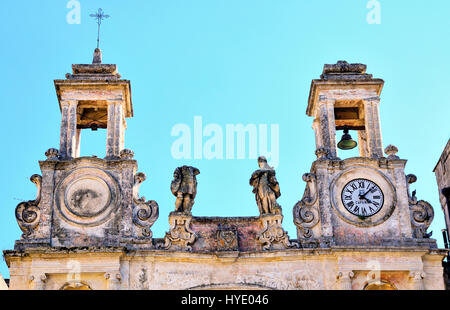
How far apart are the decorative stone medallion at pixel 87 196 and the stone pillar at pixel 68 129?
66 centimetres

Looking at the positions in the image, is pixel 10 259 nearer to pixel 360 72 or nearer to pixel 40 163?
pixel 40 163

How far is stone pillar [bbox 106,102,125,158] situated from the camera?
2306 centimetres

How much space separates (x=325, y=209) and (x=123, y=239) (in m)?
4.65

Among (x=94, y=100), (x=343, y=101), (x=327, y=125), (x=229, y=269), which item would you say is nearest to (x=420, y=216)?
(x=327, y=125)

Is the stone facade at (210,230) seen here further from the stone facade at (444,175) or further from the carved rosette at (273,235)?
the stone facade at (444,175)

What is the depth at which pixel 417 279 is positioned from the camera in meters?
21.6

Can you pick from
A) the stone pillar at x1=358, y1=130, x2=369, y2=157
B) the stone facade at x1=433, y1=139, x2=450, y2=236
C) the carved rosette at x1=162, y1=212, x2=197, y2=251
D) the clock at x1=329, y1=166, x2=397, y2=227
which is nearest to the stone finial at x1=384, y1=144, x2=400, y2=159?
the clock at x1=329, y1=166, x2=397, y2=227

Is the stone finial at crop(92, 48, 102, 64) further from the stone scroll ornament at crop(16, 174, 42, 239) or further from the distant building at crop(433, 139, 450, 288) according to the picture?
the distant building at crop(433, 139, 450, 288)

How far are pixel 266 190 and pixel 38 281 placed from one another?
5.56 meters

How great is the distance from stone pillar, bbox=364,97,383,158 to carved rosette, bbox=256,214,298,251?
9.58 feet

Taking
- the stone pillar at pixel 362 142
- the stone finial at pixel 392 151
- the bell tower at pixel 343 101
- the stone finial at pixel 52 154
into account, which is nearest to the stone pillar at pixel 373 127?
the bell tower at pixel 343 101

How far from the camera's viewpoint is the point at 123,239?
21859mm

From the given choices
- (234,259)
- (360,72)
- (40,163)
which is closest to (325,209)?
(234,259)

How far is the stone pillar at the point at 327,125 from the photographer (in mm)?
23344
